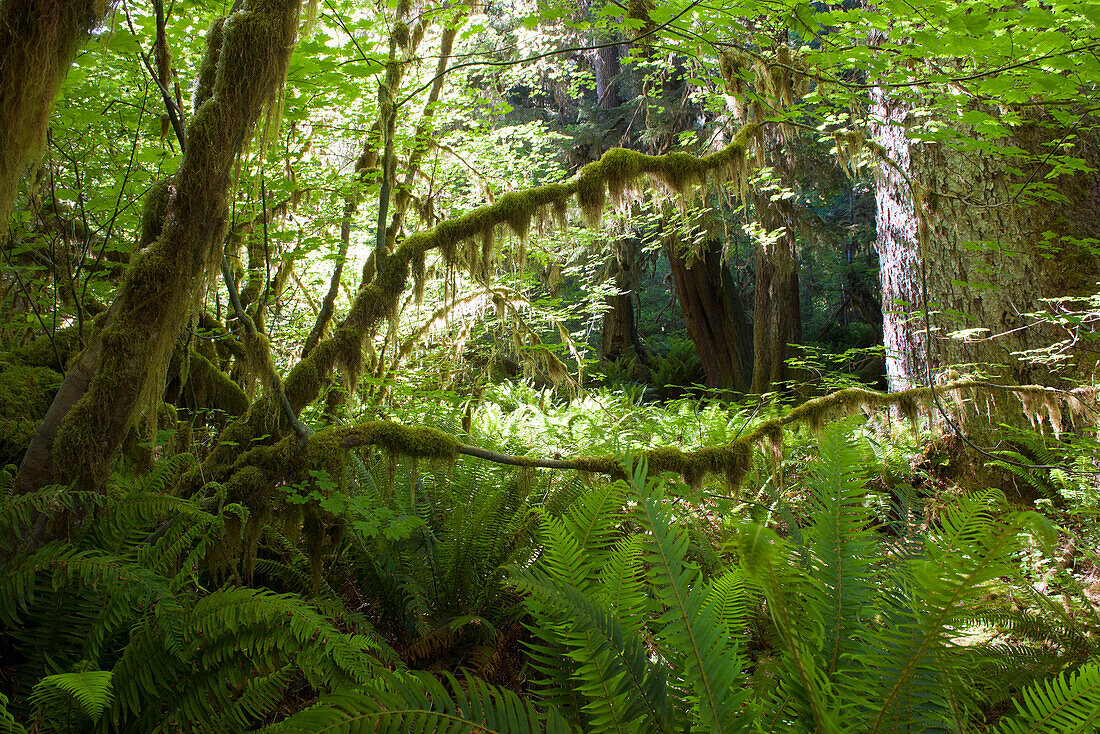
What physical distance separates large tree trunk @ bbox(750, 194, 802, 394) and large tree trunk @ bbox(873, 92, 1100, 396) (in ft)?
11.0

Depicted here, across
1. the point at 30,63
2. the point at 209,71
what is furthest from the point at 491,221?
the point at 30,63

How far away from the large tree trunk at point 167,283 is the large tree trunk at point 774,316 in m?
6.90

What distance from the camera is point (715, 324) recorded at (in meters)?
9.28

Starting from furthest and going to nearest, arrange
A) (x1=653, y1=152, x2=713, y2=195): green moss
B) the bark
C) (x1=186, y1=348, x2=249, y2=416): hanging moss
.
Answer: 1. the bark
2. (x1=186, y1=348, x2=249, y2=416): hanging moss
3. (x1=653, y1=152, x2=713, y2=195): green moss

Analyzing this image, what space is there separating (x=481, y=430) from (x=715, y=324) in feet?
16.9

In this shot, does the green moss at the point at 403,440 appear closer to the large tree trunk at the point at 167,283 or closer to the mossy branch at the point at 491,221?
the mossy branch at the point at 491,221

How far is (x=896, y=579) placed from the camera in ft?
5.11

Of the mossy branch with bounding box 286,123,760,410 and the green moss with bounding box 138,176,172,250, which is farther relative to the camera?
the mossy branch with bounding box 286,123,760,410

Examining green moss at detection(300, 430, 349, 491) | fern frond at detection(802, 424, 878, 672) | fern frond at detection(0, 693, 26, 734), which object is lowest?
fern frond at detection(0, 693, 26, 734)

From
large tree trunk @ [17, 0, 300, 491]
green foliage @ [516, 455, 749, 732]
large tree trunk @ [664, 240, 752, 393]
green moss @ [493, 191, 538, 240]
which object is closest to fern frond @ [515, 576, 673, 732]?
green foliage @ [516, 455, 749, 732]

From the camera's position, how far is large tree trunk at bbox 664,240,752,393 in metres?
9.17

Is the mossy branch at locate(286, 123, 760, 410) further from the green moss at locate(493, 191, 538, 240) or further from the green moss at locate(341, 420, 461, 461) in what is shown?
the green moss at locate(341, 420, 461, 461)

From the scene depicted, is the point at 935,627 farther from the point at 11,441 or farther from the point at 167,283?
the point at 11,441

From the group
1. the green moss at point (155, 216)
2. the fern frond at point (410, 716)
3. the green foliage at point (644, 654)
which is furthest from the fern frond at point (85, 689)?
the green moss at point (155, 216)
